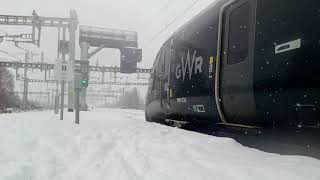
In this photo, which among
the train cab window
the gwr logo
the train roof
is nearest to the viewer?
the train cab window

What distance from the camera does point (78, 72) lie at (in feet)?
51.1

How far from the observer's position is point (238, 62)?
6273 mm

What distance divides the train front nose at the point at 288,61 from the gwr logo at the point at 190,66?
255 centimetres

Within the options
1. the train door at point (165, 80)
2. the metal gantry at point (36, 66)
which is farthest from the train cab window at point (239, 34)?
the metal gantry at point (36, 66)

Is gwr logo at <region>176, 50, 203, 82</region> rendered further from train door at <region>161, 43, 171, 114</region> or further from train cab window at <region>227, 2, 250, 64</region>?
train cab window at <region>227, 2, 250, 64</region>

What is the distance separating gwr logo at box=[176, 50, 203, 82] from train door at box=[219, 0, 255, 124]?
4.15 ft

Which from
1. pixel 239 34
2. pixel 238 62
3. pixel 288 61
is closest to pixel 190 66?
pixel 239 34

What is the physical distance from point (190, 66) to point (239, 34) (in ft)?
8.48

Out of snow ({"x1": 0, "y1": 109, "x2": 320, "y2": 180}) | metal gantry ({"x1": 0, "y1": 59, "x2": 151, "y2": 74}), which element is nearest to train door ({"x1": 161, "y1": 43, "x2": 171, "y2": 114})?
snow ({"x1": 0, "y1": 109, "x2": 320, "y2": 180})

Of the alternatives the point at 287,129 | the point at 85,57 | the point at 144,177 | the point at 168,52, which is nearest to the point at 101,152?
the point at 144,177

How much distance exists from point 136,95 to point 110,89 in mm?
20795

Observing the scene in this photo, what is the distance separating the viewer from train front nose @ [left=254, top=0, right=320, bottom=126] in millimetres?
4781

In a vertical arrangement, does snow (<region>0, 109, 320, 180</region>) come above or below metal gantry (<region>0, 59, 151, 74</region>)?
below

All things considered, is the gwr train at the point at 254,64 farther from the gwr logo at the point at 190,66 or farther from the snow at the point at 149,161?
the snow at the point at 149,161
